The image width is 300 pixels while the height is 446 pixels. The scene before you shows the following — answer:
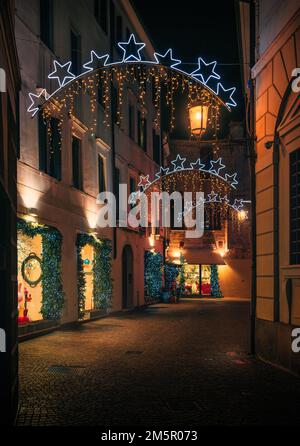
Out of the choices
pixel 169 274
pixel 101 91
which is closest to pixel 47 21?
pixel 101 91

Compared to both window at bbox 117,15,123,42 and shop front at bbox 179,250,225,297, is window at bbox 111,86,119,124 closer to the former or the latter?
window at bbox 117,15,123,42

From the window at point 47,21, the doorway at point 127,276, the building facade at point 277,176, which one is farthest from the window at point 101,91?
the building facade at point 277,176

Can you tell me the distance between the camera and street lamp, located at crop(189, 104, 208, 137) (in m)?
13.8

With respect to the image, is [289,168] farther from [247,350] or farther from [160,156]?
[160,156]

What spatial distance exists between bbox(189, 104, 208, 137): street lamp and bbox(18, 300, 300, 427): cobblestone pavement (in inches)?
216

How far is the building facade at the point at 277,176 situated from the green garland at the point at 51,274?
22.1 feet

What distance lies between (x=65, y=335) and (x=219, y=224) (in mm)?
25755

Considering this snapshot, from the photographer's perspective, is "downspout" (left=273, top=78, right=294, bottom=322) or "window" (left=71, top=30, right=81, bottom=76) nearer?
"downspout" (left=273, top=78, right=294, bottom=322)

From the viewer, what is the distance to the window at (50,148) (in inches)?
628

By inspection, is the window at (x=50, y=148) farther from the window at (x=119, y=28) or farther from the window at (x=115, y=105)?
the window at (x=119, y=28)

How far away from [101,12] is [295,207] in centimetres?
1591

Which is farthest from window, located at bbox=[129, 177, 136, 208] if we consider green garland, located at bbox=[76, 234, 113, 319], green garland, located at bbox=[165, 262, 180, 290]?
green garland, located at bbox=[165, 262, 180, 290]

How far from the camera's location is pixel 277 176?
1058 cm

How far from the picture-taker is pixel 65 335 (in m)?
15.0
